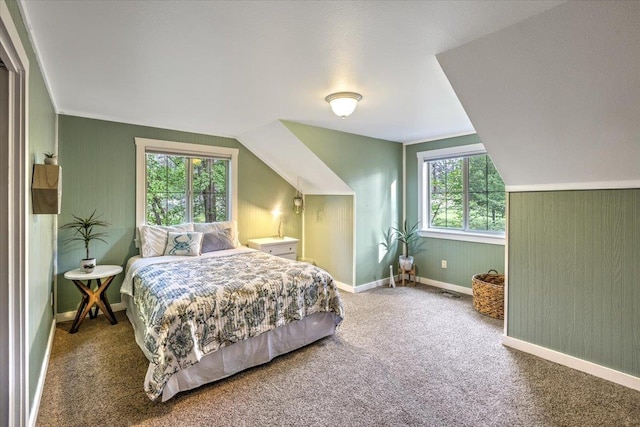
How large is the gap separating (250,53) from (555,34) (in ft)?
5.65

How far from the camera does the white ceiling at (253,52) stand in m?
1.60

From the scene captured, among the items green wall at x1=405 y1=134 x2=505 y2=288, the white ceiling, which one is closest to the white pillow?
the white ceiling

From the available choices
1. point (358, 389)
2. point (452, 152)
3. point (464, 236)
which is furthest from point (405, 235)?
point (358, 389)

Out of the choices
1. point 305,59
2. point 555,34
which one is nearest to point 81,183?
point 305,59

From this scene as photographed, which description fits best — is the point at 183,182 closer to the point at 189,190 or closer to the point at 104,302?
the point at 189,190

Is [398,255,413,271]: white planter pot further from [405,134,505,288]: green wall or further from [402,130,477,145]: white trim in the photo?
[402,130,477,145]: white trim

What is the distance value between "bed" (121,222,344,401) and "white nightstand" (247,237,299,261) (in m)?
1.11

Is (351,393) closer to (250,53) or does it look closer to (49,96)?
(250,53)

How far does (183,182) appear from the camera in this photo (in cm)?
423

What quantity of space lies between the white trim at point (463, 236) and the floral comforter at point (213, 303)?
92.7 inches

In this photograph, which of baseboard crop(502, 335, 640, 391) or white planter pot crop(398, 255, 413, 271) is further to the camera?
white planter pot crop(398, 255, 413, 271)

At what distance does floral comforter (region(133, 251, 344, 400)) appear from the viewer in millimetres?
2076

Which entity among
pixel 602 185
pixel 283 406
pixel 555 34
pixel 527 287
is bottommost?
pixel 283 406

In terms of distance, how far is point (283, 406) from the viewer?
6.68 feet
